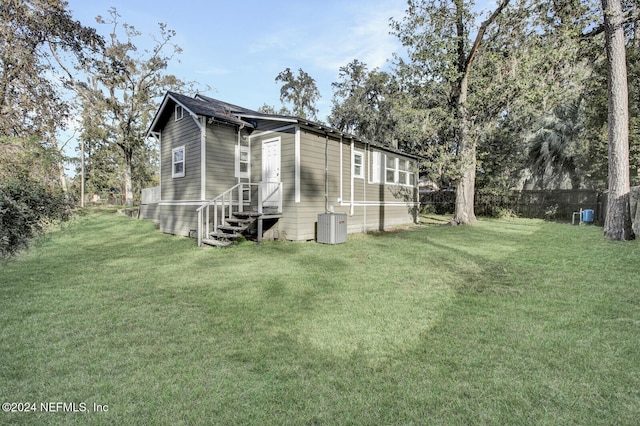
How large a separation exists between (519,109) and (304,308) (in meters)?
14.7

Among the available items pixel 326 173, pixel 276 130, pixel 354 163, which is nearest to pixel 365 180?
pixel 354 163

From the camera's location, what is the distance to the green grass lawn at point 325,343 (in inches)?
79.5

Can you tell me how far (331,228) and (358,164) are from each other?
3529 mm

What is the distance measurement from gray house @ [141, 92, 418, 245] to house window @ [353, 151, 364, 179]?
0.12ft

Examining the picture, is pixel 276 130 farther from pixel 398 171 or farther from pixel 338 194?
pixel 398 171

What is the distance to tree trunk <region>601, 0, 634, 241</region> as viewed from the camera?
8312 millimetres

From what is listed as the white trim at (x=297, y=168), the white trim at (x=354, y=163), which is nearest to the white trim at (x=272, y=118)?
the white trim at (x=297, y=168)

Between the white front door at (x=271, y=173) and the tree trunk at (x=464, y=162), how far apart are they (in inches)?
330

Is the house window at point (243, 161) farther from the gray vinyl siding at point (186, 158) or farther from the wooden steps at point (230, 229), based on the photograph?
the wooden steps at point (230, 229)

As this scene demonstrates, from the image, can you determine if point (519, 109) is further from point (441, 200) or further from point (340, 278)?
point (340, 278)

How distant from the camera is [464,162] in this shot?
13328 mm

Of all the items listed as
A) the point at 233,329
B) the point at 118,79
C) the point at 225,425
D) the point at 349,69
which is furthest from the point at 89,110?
the point at 225,425

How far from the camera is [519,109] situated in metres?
13.7

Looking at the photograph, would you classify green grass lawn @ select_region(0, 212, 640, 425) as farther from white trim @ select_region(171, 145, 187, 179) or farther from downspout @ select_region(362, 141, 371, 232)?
downspout @ select_region(362, 141, 371, 232)
